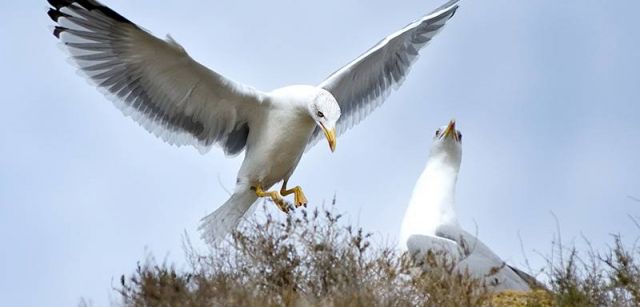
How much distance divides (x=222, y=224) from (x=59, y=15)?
2244 mm

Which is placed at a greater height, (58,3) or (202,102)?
(58,3)

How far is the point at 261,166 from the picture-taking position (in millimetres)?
10578

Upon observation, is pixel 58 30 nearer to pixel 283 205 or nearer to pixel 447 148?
pixel 283 205

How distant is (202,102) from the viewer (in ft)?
35.6

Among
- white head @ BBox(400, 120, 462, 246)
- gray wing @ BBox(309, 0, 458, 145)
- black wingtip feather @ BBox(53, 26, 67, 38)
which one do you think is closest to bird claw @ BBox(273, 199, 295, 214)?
white head @ BBox(400, 120, 462, 246)

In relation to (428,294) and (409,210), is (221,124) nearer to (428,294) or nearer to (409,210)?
(409,210)

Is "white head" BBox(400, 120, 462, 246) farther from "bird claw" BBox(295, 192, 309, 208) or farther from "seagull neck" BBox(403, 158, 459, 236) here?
"bird claw" BBox(295, 192, 309, 208)

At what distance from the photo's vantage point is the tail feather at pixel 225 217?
1071cm

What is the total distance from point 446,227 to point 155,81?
115 inches

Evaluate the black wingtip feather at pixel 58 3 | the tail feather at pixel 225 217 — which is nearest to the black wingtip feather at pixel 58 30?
the black wingtip feather at pixel 58 3

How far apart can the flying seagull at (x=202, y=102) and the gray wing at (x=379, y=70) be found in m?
0.24

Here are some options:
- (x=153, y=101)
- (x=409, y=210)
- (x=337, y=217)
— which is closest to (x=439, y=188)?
(x=409, y=210)

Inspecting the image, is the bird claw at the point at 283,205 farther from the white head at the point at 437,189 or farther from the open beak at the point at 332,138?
the white head at the point at 437,189

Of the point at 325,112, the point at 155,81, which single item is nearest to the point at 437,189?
the point at 325,112
